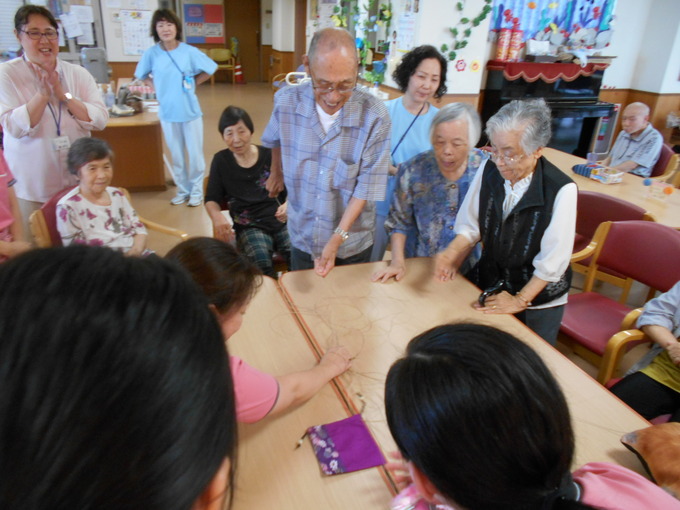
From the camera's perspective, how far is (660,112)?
651cm

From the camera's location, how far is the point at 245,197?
2.86 meters

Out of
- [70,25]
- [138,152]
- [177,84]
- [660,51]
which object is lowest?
[138,152]

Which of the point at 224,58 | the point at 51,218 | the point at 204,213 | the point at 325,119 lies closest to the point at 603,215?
the point at 325,119

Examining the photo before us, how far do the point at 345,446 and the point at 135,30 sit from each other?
6.92m

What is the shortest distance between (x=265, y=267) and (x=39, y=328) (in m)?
2.36

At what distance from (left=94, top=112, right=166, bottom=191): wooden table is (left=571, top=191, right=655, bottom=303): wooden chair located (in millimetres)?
3793

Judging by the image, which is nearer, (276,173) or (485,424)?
(485,424)

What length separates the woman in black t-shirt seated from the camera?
9.02ft

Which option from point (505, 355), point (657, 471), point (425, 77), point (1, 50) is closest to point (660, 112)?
point (425, 77)

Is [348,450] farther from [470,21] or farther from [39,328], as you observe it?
[470,21]

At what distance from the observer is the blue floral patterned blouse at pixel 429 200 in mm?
2023

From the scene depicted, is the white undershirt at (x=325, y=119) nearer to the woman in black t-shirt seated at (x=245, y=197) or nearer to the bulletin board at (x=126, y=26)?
the woman in black t-shirt seated at (x=245, y=197)

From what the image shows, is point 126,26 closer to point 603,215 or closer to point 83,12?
point 83,12

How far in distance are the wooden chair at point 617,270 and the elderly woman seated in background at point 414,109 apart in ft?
3.36
